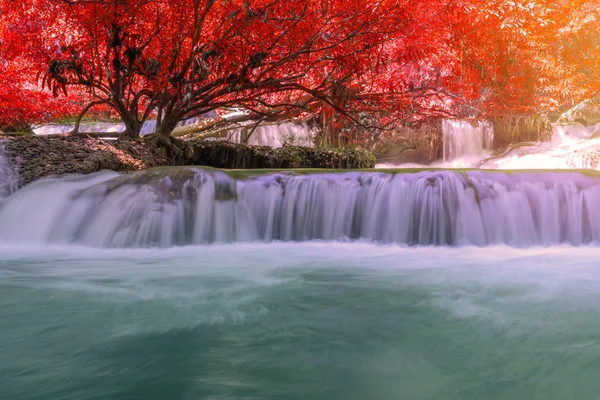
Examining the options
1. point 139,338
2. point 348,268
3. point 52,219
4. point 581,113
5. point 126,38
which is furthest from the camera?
point 581,113

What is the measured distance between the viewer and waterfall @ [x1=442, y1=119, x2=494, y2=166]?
60.2ft

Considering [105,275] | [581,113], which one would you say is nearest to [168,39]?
[105,275]

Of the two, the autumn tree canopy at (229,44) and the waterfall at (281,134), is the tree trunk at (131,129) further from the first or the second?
the waterfall at (281,134)

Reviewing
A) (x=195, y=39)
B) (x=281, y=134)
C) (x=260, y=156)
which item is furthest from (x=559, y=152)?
(x=195, y=39)

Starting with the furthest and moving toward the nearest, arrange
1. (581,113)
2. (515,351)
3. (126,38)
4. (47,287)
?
(581,113)
(126,38)
(47,287)
(515,351)

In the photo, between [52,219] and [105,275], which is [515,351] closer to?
[105,275]

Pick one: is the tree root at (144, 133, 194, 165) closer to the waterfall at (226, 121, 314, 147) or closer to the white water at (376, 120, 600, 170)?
the waterfall at (226, 121, 314, 147)

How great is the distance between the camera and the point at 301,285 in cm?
455

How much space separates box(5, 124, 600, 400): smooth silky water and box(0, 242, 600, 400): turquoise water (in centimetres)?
1

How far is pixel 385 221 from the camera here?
7.32m

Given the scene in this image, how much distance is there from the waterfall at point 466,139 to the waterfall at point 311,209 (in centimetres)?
1106

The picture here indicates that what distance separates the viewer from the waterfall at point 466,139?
18.4 m

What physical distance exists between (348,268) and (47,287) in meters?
2.63

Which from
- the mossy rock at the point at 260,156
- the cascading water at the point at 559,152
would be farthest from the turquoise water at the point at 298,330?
the cascading water at the point at 559,152
